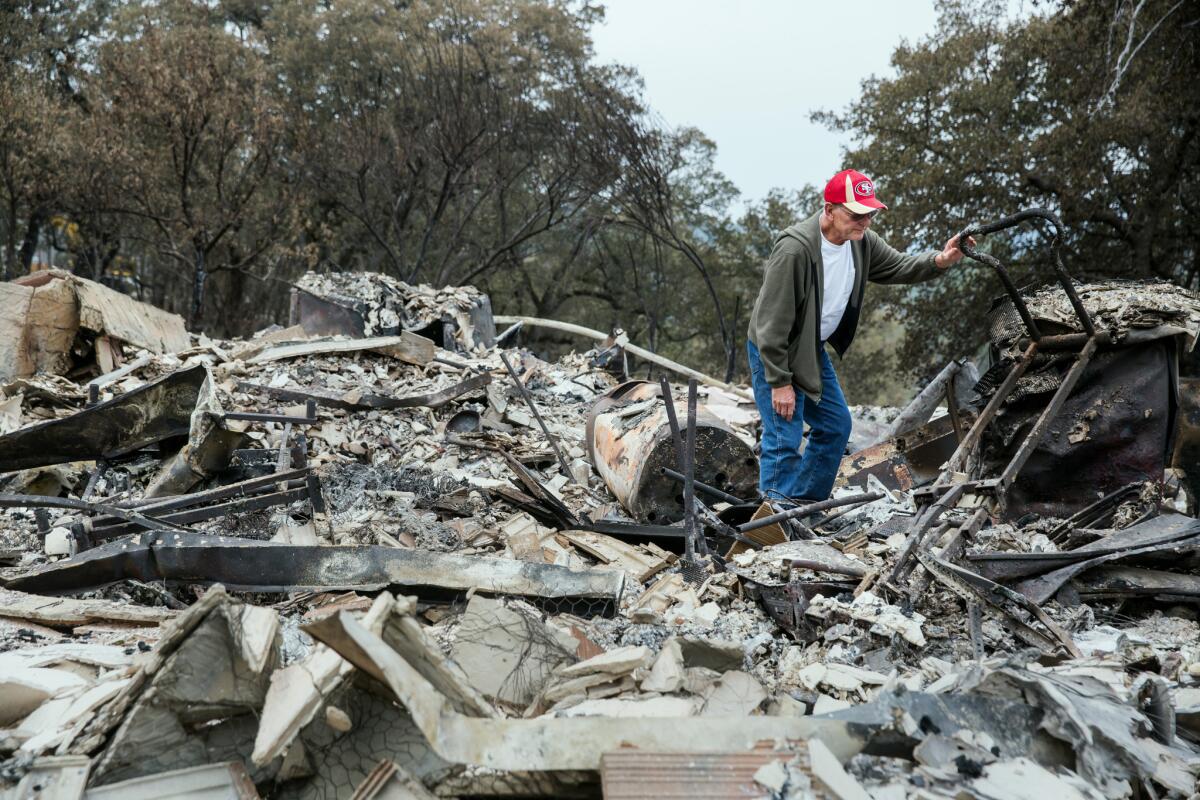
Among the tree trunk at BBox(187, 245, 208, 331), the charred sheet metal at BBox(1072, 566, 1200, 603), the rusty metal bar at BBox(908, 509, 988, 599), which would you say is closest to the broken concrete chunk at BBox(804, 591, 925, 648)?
the rusty metal bar at BBox(908, 509, 988, 599)

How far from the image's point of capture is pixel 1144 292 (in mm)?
3721

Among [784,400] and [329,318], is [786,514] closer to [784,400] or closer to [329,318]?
[784,400]

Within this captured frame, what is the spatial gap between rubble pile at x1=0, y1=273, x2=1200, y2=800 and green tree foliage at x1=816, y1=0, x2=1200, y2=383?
7.96 metres

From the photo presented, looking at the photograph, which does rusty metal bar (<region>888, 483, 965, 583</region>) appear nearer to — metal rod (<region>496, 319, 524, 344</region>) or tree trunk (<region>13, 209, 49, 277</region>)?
metal rod (<region>496, 319, 524, 344</region>)

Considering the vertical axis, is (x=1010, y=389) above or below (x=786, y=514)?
above

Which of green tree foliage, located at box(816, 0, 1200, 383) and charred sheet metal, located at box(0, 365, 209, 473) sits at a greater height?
green tree foliage, located at box(816, 0, 1200, 383)

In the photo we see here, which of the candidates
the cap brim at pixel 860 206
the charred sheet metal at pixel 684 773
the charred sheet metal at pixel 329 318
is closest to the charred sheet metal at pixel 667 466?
the cap brim at pixel 860 206

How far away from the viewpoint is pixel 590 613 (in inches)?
126

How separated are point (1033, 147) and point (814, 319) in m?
10.2

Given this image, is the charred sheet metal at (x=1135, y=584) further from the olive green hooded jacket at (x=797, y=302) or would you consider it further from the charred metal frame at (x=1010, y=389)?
the olive green hooded jacket at (x=797, y=302)

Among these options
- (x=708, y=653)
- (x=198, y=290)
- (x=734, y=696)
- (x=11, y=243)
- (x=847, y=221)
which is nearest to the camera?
(x=734, y=696)

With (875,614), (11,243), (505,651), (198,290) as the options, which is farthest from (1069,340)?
(11,243)

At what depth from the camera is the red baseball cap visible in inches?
154

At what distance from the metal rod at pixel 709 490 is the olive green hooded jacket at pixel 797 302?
2.13 ft
